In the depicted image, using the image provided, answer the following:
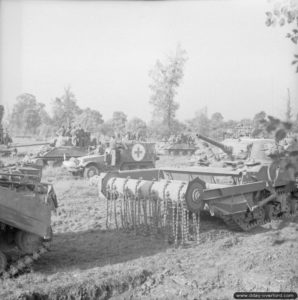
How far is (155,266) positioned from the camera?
5.74 metres

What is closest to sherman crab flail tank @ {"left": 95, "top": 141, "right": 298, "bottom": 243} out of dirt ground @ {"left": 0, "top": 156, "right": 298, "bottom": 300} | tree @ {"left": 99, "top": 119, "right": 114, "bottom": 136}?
dirt ground @ {"left": 0, "top": 156, "right": 298, "bottom": 300}

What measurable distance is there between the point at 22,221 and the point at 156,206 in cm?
266

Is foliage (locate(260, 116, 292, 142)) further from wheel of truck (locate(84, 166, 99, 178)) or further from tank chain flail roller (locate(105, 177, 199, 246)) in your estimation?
wheel of truck (locate(84, 166, 99, 178))

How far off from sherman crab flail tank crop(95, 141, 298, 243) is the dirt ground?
29 cm

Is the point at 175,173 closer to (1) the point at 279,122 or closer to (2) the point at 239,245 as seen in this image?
(2) the point at 239,245

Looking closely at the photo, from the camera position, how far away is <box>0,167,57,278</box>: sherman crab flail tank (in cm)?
538

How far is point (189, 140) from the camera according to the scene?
99.9 feet

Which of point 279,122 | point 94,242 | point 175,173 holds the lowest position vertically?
point 94,242

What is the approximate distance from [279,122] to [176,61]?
6031 millimetres

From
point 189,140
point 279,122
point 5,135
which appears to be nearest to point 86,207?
point 279,122

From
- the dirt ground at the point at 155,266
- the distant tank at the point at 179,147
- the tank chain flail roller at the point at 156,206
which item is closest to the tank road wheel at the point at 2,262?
the dirt ground at the point at 155,266

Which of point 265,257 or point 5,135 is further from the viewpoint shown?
point 5,135

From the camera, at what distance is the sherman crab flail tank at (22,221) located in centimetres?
538

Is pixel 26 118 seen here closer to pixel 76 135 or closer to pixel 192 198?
pixel 76 135
